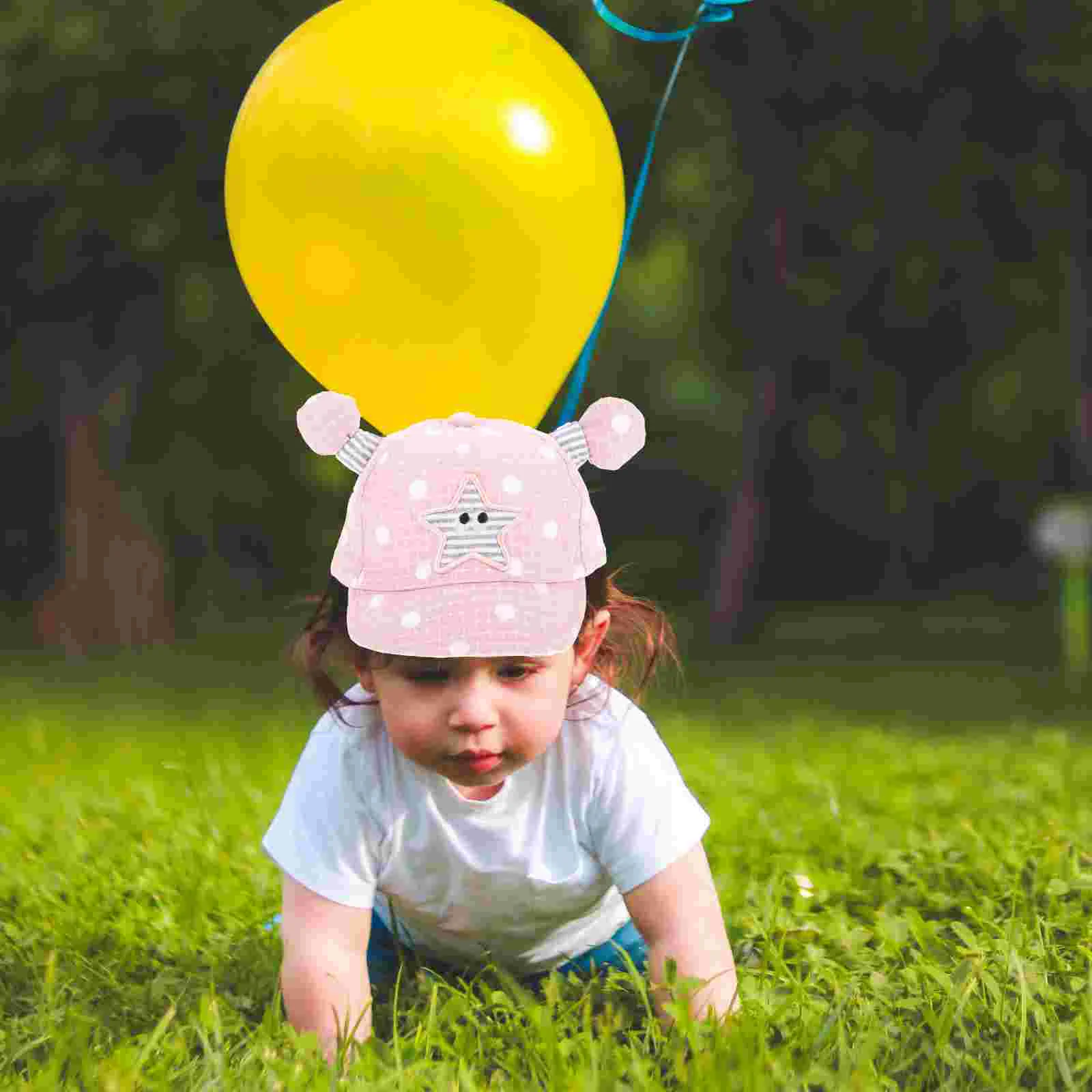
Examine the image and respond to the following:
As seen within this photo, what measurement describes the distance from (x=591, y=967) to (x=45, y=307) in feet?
31.2

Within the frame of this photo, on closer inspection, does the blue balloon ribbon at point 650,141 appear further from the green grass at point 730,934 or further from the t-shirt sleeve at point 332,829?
the green grass at point 730,934

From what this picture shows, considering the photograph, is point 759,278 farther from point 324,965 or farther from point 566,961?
point 324,965

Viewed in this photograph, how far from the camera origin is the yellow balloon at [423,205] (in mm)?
2240

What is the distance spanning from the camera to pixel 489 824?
2.38 meters

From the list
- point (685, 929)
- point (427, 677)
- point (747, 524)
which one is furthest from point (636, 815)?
point (747, 524)

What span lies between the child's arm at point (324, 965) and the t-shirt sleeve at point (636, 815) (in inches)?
15.5

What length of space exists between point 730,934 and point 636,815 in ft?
2.13

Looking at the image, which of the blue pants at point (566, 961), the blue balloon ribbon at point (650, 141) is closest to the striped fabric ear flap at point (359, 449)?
the blue balloon ribbon at point (650, 141)

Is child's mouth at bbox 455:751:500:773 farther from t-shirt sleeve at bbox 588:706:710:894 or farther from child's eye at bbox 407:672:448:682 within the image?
t-shirt sleeve at bbox 588:706:710:894

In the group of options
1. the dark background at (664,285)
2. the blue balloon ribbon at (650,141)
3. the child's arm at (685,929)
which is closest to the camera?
the child's arm at (685,929)

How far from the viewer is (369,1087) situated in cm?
203

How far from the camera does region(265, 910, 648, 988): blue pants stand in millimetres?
2693

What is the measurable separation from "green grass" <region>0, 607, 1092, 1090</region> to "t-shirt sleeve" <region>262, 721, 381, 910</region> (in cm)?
21

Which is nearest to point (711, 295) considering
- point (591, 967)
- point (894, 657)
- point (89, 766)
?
point (894, 657)
